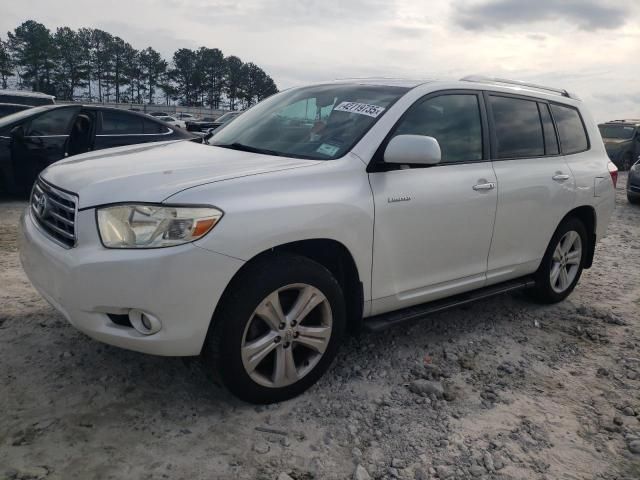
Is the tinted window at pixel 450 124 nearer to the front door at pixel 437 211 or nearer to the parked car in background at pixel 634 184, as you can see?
the front door at pixel 437 211

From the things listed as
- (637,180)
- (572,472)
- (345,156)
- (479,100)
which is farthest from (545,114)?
(637,180)

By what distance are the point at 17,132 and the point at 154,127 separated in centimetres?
197

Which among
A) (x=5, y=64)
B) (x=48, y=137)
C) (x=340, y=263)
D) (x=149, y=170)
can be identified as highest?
(x=5, y=64)

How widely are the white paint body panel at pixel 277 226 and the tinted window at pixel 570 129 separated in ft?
1.73

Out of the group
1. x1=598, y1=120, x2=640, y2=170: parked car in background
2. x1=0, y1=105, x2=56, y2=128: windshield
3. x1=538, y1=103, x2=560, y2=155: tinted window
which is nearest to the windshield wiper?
x1=538, y1=103, x2=560, y2=155: tinted window

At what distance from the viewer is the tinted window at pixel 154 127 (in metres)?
8.32

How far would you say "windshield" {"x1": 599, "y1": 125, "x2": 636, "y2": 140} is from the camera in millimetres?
18125

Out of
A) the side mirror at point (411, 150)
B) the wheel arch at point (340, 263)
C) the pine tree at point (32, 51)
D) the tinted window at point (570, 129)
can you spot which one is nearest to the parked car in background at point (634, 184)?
the tinted window at point (570, 129)

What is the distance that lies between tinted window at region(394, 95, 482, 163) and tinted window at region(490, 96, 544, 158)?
0.23 m

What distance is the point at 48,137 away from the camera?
733 centimetres

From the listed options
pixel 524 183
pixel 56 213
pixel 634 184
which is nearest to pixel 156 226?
pixel 56 213

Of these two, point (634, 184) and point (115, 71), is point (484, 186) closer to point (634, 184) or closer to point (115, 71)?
point (634, 184)

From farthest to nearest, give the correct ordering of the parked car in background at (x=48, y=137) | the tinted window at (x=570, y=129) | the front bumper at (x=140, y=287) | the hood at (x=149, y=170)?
the parked car in background at (x=48, y=137)
the tinted window at (x=570, y=129)
the hood at (x=149, y=170)
the front bumper at (x=140, y=287)

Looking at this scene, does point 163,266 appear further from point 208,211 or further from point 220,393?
point 220,393
